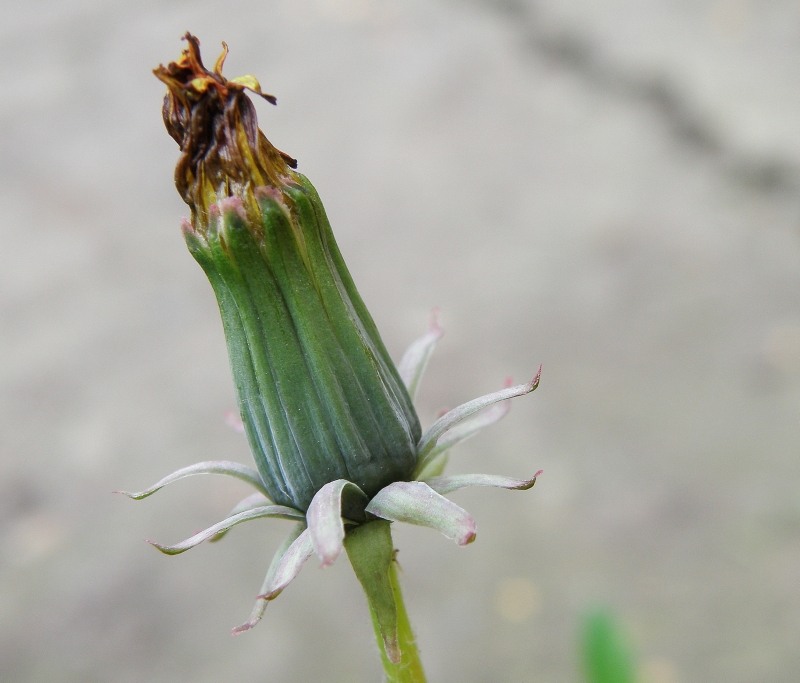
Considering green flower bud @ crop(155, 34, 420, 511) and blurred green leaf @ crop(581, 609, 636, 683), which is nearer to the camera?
green flower bud @ crop(155, 34, 420, 511)

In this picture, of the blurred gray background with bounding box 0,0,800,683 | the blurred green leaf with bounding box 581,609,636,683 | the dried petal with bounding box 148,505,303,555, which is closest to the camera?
the dried petal with bounding box 148,505,303,555

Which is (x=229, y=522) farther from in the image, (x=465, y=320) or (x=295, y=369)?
(x=465, y=320)

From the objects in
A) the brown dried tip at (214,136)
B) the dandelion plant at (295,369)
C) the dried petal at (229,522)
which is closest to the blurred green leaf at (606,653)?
the dandelion plant at (295,369)

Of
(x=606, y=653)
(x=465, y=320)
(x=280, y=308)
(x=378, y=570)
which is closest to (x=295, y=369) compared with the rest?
(x=280, y=308)

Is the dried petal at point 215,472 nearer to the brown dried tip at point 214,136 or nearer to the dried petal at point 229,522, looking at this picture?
the dried petal at point 229,522

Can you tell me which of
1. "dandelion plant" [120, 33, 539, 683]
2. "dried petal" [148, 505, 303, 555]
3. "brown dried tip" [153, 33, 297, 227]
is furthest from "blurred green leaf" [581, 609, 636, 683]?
"brown dried tip" [153, 33, 297, 227]

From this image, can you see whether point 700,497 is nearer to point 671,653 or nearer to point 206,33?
point 671,653

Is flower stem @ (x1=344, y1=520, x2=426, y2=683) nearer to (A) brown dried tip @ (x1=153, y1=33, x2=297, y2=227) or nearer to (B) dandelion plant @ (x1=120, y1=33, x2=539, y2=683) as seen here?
(B) dandelion plant @ (x1=120, y1=33, x2=539, y2=683)
